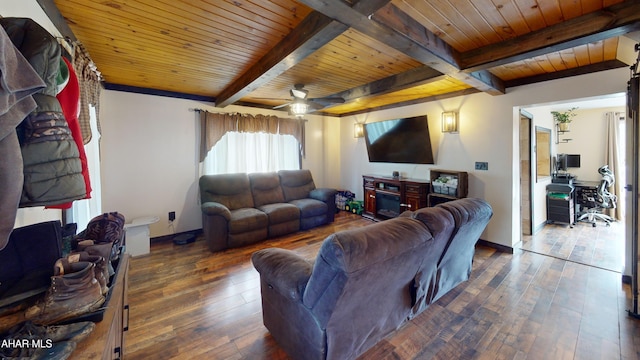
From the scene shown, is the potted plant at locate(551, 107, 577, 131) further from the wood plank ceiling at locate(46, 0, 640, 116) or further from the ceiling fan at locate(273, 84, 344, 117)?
the ceiling fan at locate(273, 84, 344, 117)

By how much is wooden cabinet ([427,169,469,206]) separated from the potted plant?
2920 mm

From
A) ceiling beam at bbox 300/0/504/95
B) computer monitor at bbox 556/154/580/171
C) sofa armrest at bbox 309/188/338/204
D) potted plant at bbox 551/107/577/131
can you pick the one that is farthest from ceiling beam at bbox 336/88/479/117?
computer monitor at bbox 556/154/580/171

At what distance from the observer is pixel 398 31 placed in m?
1.78

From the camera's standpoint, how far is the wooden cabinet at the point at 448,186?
3678 millimetres

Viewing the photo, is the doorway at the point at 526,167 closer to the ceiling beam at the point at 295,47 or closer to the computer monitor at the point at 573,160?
the computer monitor at the point at 573,160

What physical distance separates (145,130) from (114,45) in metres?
1.73

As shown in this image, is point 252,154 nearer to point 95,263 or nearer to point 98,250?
point 98,250

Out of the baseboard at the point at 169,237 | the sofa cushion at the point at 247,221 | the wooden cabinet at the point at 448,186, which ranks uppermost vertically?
the wooden cabinet at the point at 448,186

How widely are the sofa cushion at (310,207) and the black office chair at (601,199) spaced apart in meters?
5.05

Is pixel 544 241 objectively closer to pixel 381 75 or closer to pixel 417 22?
pixel 381 75

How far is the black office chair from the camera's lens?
4.50 metres

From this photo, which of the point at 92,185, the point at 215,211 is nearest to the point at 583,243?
the point at 215,211

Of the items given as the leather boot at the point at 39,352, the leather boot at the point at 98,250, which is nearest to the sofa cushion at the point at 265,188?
the leather boot at the point at 98,250

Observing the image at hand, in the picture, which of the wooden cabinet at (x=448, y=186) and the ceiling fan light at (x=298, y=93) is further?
the wooden cabinet at (x=448, y=186)
